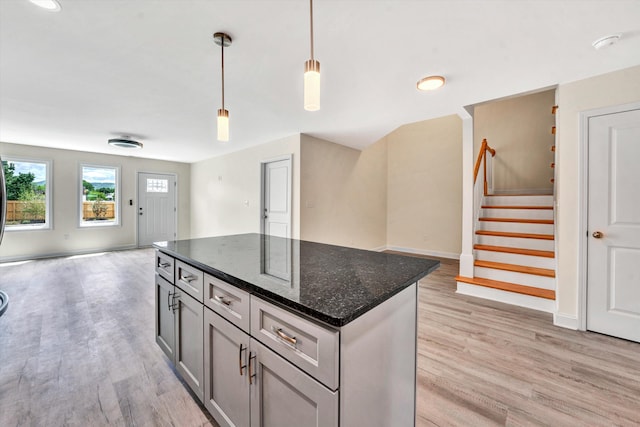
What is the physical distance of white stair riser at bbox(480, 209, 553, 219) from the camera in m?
3.77

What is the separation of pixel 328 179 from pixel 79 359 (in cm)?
389

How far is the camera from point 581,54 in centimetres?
204

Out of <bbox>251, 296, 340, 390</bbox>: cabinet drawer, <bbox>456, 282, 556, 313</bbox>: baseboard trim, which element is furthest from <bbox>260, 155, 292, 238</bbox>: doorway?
<bbox>251, 296, 340, 390</bbox>: cabinet drawer

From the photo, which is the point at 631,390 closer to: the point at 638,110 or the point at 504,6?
the point at 638,110

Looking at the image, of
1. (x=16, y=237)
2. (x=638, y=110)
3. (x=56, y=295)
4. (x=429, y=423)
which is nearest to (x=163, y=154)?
(x=16, y=237)

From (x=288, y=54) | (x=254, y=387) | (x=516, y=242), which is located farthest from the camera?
(x=516, y=242)

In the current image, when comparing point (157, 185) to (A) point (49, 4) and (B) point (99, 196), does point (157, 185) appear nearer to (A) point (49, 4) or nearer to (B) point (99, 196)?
(B) point (99, 196)

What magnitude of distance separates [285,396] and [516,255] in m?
3.62

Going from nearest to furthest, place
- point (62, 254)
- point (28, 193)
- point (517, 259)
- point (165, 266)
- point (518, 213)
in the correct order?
point (165, 266)
point (517, 259)
point (518, 213)
point (28, 193)
point (62, 254)

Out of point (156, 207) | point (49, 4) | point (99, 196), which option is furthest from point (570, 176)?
point (99, 196)

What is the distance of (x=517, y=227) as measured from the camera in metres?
3.75

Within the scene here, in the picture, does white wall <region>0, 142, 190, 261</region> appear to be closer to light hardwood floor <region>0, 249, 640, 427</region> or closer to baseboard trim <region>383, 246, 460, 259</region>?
light hardwood floor <region>0, 249, 640, 427</region>

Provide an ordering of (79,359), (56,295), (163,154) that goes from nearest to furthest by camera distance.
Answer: (79,359) < (56,295) < (163,154)

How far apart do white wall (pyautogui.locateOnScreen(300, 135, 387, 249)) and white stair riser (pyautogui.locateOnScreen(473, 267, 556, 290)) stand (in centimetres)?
243
